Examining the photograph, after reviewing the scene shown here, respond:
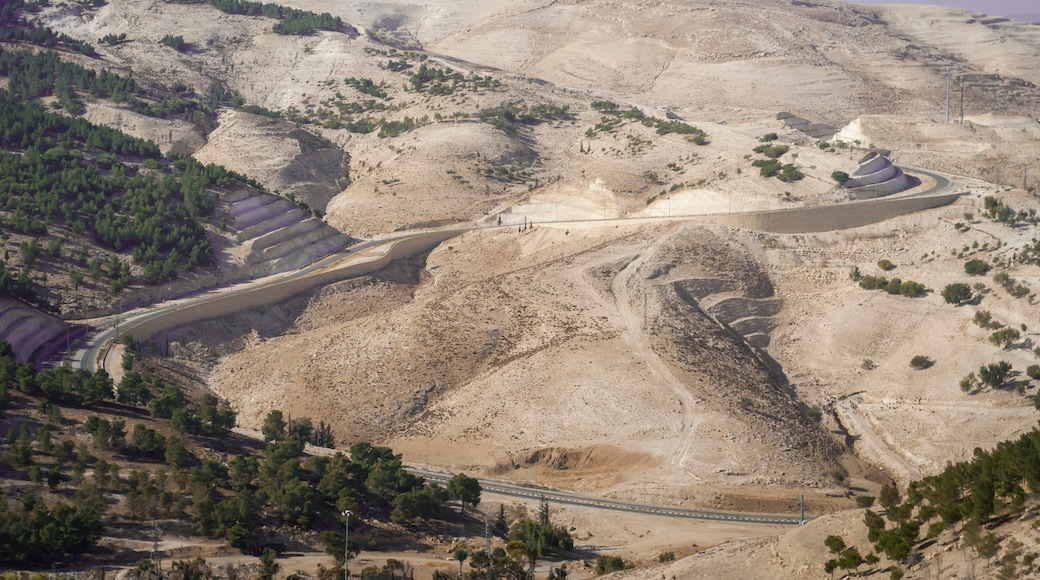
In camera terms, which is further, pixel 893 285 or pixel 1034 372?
pixel 893 285

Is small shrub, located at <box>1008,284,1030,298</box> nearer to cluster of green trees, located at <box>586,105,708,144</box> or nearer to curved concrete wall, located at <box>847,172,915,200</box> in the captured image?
curved concrete wall, located at <box>847,172,915,200</box>

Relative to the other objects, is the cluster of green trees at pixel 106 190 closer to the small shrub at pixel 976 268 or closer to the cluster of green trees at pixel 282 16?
the small shrub at pixel 976 268

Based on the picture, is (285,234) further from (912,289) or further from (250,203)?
(912,289)

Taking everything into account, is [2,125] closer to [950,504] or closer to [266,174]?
[266,174]

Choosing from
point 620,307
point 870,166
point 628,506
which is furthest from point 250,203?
point 628,506

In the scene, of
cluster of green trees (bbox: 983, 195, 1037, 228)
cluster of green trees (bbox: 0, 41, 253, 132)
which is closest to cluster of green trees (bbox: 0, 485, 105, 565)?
cluster of green trees (bbox: 983, 195, 1037, 228)

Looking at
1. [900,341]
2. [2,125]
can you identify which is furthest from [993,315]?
[2,125]
